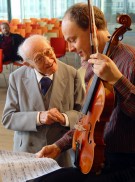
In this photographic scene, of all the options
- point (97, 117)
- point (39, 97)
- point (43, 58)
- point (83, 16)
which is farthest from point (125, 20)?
point (39, 97)

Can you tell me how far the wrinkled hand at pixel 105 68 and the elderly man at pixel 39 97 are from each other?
0.67m

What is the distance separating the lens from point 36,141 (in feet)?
5.75

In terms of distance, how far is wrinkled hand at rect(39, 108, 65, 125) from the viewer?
1.63 m

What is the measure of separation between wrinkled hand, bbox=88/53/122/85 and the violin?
47mm

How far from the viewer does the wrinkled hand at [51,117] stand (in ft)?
5.34

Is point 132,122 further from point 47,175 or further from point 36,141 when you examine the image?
point 36,141

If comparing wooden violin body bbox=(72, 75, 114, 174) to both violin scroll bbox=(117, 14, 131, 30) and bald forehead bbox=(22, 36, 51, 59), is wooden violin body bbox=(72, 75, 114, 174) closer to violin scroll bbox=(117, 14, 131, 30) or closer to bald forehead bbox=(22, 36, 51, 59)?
violin scroll bbox=(117, 14, 131, 30)

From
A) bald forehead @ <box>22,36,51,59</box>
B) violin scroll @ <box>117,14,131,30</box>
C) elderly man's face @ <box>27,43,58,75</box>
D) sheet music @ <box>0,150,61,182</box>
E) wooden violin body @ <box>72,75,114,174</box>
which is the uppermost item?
violin scroll @ <box>117,14,131,30</box>

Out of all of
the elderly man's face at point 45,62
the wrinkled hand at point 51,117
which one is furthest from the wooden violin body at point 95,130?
the elderly man's face at point 45,62

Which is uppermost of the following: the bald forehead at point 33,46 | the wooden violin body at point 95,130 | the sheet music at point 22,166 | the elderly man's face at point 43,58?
the bald forehead at point 33,46

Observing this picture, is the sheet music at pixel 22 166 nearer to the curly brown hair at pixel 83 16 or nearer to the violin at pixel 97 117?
the violin at pixel 97 117

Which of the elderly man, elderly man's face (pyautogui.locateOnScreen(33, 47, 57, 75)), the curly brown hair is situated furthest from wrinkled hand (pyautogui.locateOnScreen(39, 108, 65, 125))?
the curly brown hair

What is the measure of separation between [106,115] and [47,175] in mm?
388

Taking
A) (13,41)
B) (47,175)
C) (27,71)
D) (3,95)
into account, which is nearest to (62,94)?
(27,71)
